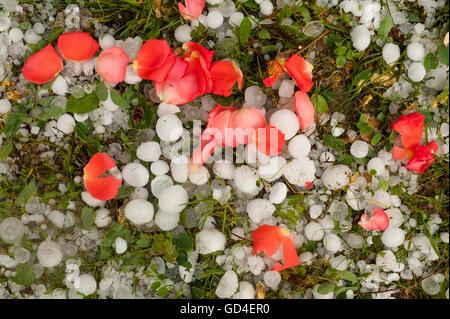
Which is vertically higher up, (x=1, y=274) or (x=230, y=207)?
(x=230, y=207)

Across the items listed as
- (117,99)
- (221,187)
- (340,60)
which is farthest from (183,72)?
(340,60)

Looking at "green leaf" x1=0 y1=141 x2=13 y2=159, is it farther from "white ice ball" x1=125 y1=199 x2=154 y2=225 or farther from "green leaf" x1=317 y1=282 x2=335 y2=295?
"green leaf" x1=317 y1=282 x2=335 y2=295

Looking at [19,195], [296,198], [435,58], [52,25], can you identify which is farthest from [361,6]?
[19,195]

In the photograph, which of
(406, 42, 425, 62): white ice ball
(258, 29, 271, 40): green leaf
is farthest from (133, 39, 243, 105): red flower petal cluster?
(406, 42, 425, 62): white ice ball

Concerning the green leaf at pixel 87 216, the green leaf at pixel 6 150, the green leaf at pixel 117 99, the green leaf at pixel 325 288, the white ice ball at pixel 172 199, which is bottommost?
the green leaf at pixel 325 288

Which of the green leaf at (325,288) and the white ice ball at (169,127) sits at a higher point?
the white ice ball at (169,127)

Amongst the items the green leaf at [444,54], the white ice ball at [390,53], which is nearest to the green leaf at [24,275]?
the white ice ball at [390,53]

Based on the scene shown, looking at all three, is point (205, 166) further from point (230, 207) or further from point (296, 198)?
point (296, 198)

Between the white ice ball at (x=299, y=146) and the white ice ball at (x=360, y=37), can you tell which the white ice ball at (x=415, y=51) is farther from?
the white ice ball at (x=299, y=146)
